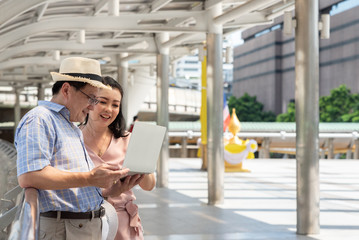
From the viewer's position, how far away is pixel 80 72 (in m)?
2.81

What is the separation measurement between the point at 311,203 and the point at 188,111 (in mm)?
51638

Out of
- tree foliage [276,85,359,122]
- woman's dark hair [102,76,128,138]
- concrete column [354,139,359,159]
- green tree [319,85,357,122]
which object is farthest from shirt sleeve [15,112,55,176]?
green tree [319,85,357,122]

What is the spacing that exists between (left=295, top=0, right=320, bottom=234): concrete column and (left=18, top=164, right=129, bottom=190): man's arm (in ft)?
19.6

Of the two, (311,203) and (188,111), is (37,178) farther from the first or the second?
(188,111)

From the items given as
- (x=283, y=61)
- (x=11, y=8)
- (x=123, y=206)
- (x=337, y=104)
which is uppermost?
(x=283, y=61)

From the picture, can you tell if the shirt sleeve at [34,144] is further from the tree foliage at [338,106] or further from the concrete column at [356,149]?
the tree foliage at [338,106]

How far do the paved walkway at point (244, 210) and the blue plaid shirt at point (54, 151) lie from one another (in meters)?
5.70

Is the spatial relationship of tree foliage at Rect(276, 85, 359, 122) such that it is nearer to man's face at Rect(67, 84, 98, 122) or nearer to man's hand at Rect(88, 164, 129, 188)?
man's face at Rect(67, 84, 98, 122)

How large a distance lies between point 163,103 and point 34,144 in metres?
13.0

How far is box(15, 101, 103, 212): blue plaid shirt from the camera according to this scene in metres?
2.53

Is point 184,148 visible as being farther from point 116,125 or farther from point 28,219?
point 28,219

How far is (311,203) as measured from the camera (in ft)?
26.9

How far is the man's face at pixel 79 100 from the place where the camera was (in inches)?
109

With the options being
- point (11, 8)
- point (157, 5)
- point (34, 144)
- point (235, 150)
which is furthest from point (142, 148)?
point (235, 150)
